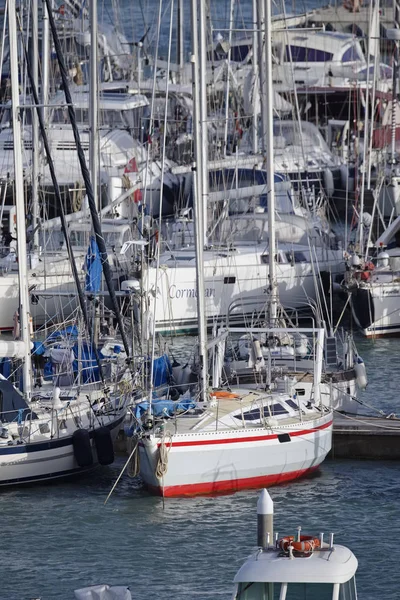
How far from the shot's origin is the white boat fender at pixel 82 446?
23281mm

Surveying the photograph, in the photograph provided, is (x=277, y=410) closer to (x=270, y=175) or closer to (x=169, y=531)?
(x=169, y=531)

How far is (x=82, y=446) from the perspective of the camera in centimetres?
2331

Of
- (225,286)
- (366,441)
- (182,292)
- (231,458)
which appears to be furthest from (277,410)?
(225,286)

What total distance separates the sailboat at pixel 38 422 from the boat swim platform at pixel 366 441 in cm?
358

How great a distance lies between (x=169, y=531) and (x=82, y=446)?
2512 mm

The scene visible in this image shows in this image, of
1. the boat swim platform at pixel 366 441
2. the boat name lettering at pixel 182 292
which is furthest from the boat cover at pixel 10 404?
the boat name lettering at pixel 182 292

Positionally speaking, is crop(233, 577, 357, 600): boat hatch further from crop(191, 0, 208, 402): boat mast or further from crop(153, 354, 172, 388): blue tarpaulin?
crop(153, 354, 172, 388): blue tarpaulin

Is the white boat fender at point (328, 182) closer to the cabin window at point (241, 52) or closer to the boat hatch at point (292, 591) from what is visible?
the cabin window at point (241, 52)

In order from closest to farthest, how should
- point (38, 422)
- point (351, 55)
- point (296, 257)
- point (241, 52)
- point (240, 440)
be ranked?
point (240, 440) → point (38, 422) → point (296, 257) → point (241, 52) → point (351, 55)

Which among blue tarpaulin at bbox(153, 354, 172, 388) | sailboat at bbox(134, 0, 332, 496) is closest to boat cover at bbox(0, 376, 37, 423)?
sailboat at bbox(134, 0, 332, 496)

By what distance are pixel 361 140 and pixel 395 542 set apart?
4008cm

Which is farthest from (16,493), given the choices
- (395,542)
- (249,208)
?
(249,208)

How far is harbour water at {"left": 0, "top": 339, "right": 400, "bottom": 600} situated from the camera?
19.4 meters

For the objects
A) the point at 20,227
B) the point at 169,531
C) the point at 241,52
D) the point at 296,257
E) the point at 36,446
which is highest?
the point at 20,227
